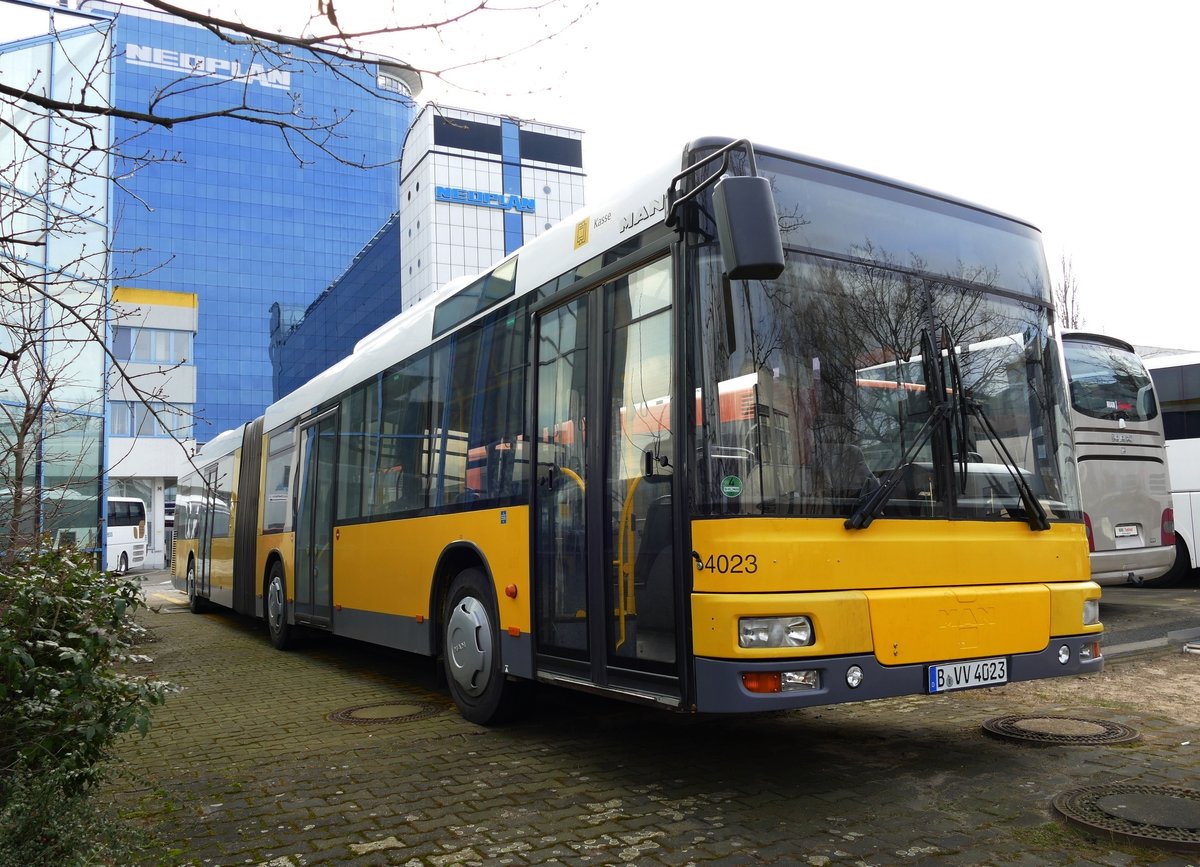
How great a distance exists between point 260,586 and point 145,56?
101 meters

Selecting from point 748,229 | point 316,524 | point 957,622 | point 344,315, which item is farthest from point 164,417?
point 344,315

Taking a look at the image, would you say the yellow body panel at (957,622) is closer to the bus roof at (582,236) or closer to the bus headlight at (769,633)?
the bus headlight at (769,633)

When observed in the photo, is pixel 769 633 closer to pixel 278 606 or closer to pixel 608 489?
pixel 608 489

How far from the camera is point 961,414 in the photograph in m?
5.32

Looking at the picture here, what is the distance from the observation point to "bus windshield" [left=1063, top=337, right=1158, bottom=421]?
11828 mm

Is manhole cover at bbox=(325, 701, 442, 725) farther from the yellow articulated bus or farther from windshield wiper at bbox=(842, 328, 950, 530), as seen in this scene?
windshield wiper at bbox=(842, 328, 950, 530)

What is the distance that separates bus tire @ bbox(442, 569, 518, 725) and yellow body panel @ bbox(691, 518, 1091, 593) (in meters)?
2.45

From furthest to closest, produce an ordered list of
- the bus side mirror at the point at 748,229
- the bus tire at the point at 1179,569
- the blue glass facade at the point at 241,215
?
the blue glass facade at the point at 241,215
the bus tire at the point at 1179,569
the bus side mirror at the point at 748,229

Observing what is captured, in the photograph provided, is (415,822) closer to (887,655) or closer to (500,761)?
(500,761)

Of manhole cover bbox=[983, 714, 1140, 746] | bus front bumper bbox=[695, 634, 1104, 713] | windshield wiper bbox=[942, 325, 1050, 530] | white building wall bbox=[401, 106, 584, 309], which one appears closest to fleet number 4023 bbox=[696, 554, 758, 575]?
bus front bumper bbox=[695, 634, 1104, 713]

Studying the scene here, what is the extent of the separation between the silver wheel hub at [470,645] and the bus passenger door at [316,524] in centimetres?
339

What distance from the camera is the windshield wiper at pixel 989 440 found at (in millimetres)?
5305

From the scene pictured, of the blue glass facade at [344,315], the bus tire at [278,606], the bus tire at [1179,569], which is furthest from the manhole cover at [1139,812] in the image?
the blue glass facade at [344,315]

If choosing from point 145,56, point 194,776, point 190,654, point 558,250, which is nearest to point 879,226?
point 558,250
